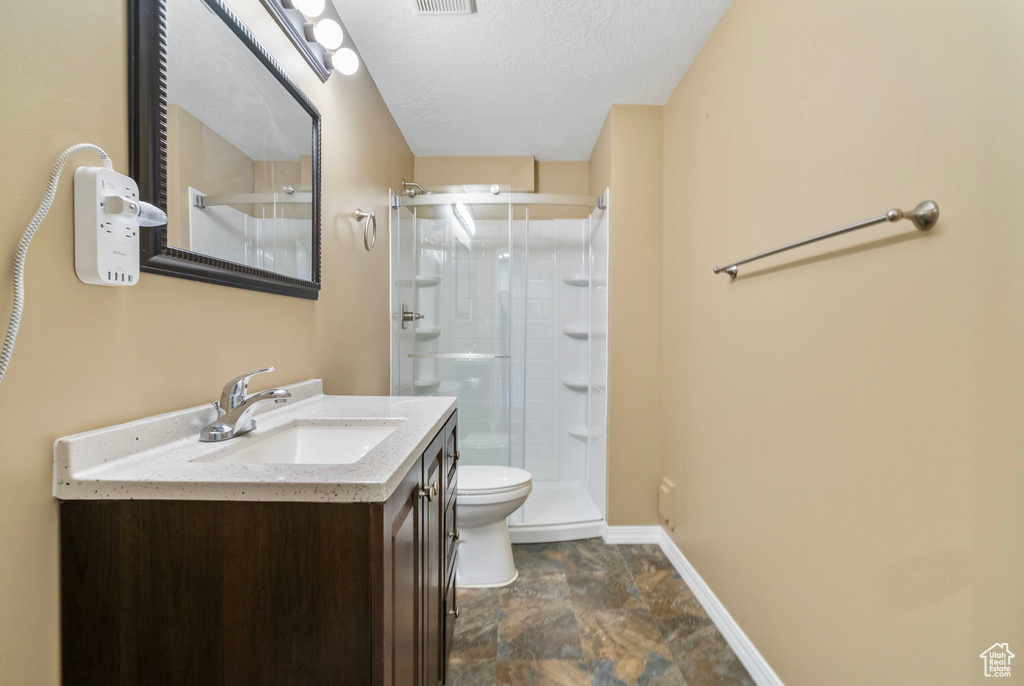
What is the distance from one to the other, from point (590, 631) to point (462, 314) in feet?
5.44

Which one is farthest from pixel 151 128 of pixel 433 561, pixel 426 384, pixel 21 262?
pixel 426 384

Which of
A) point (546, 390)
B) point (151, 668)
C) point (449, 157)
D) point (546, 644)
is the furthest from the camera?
point (449, 157)

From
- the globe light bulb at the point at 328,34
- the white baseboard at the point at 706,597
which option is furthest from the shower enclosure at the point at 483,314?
the globe light bulb at the point at 328,34

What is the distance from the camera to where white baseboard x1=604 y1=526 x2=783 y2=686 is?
58.7 inches

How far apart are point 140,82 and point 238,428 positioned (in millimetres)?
683

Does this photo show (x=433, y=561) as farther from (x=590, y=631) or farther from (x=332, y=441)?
(x=590, y=631)

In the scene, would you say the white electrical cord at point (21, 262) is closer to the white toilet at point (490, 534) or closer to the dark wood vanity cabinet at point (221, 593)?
the dark wood vanity cabinet at point (221, 593)

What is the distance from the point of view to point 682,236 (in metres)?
2.25

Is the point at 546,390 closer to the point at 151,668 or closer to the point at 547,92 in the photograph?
the point at 547,92

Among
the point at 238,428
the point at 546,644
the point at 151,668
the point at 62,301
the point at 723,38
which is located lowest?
the point at 546,644

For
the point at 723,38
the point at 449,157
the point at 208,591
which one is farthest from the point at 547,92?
the point at 208,591

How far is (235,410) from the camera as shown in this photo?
1.01 meters

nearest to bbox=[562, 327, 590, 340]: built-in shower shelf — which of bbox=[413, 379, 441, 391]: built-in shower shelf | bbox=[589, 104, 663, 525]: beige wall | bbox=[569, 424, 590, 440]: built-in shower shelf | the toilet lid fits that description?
bbox=[589, 104, 663, 525]: beige wall

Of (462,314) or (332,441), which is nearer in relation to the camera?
(332,441)
